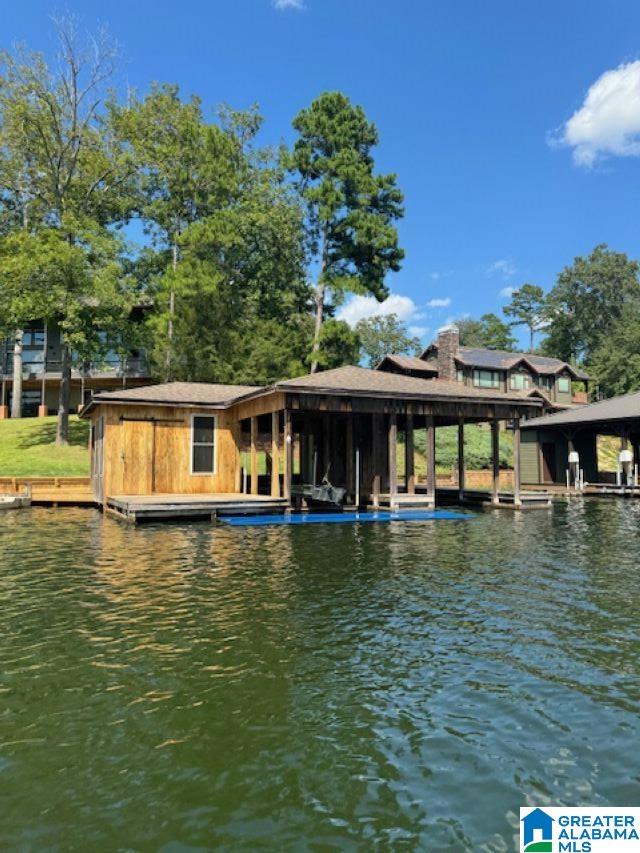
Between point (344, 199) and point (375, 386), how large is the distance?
81.8 feet

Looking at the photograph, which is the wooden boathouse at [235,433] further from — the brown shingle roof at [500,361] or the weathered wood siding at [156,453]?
the brown shingle roof at [500,361]

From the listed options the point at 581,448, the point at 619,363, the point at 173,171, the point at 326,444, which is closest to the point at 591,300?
the point at 619,363

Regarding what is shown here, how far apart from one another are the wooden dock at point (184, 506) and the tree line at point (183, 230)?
1428 centimetres

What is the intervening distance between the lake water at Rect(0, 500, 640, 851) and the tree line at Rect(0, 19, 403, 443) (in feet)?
78.1

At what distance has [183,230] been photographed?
39094 mm

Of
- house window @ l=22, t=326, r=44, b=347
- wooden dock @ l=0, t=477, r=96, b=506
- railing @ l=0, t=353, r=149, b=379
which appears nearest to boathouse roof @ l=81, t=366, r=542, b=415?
wooden dock @ l=0, t=477, r=96, b=506

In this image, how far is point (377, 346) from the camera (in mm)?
74938

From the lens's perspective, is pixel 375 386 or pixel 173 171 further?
pixel 173 171

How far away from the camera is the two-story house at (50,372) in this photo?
43.7 metres

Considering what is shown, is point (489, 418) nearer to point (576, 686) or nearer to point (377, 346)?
point (576, 686)

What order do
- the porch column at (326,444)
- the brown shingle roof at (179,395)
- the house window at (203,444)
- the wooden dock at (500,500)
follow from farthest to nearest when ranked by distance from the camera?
the porch column at (326,444) → the wooden dock at (500,500) → the house window at (203,444) → the brown shingle roof at (179,395)

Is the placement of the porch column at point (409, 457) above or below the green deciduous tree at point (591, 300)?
below

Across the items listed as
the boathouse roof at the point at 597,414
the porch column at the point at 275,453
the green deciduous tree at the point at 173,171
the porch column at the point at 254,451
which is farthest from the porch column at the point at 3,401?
the boathouse roof at the point at 597,414

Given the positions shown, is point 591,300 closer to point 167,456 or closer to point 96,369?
point 96,369
